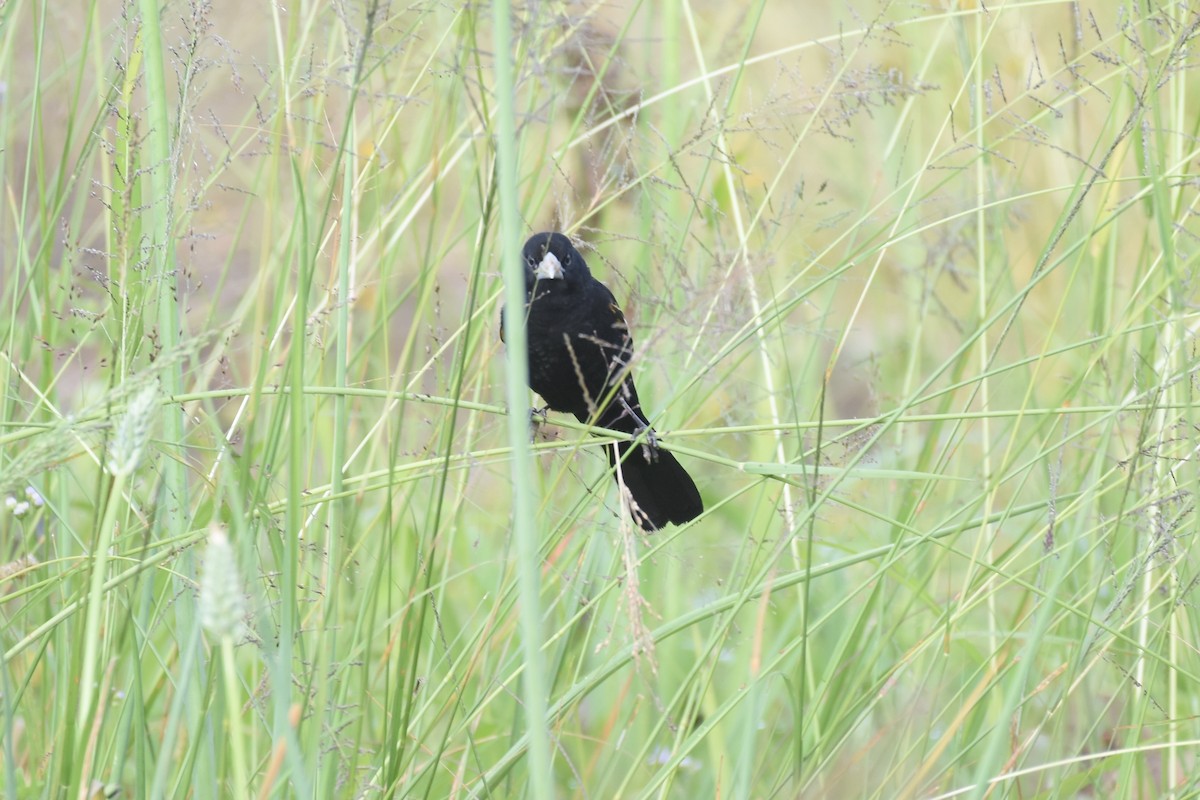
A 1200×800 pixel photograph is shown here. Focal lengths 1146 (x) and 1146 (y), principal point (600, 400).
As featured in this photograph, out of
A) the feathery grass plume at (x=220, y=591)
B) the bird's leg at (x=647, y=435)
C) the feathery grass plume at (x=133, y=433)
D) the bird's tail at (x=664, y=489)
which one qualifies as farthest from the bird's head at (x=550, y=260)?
the feathery grass plume at (x=220, y=591)

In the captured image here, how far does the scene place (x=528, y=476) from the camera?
0.83 m

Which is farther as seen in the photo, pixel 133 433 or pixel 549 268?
pixel 549 268

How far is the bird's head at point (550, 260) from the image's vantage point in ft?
8.18

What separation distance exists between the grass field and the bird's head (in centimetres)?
9

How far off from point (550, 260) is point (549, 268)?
0.08 feet

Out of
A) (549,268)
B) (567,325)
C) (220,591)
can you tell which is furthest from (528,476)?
(567,325)

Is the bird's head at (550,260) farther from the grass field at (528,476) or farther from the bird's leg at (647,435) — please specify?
the bird's leg at (647,435)

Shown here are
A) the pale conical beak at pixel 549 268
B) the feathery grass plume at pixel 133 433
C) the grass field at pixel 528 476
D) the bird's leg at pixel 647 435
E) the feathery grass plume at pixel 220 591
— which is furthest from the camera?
the pale conical beak at pixel 549 268

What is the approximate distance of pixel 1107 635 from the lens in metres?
1.50

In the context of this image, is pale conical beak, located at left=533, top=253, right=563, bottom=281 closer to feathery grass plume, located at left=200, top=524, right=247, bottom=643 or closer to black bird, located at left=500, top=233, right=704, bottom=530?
black bird, located at left=500, top=233, right=704, bottom=530

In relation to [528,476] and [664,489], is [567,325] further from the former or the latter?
[528,476]

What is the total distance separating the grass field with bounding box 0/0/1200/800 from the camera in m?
1.24

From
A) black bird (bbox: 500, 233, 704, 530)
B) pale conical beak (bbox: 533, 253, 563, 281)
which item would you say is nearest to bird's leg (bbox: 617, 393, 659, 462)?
black bird (bbox: 500, 233, 704, 530)

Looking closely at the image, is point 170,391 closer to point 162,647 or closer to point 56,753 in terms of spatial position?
point 56,753
